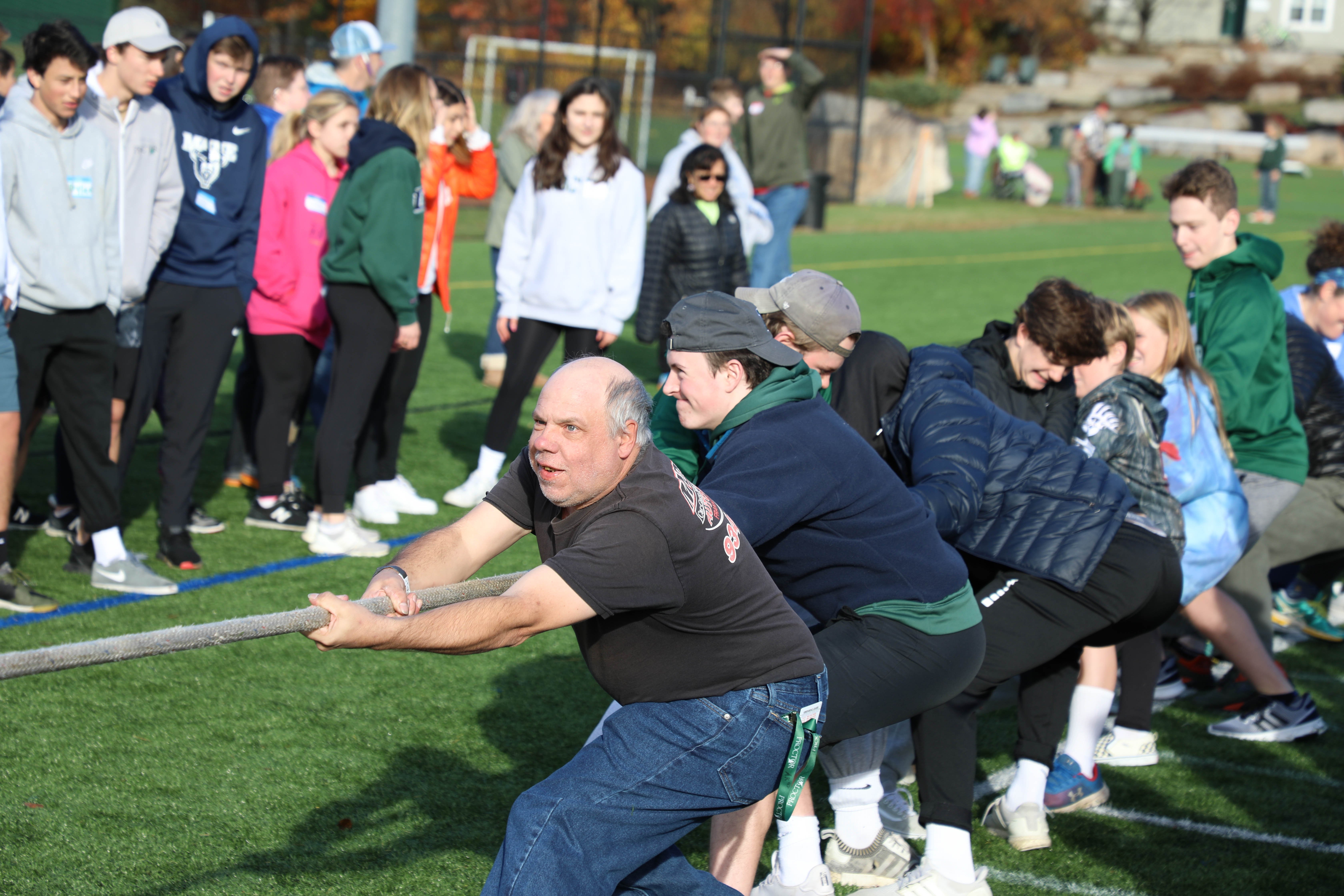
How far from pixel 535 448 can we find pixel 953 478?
1.48 m

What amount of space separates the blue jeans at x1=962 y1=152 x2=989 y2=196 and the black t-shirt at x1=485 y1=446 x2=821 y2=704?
31334mm

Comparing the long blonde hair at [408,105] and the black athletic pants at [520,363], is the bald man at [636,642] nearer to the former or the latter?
the long blonde hair at [408,105]

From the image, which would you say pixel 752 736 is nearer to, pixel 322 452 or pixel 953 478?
pixel 953 478

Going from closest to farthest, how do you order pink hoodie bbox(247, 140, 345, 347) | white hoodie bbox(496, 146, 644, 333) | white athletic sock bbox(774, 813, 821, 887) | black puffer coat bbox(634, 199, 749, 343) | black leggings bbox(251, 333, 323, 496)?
white athletic sock bbox(774, 813, 821, 887)
pink hoodie bbox(247, 140, 345, 347)
black leggings bbox(251, 333, 323, 496)
white hoodie bbox(496, 146, 644, 333)
black puffer coat bbox(634, 199, 749, 343)

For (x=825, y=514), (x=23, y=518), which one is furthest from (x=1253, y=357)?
(x=23, y=518)

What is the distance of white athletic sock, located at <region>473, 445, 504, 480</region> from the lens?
7.44 meters

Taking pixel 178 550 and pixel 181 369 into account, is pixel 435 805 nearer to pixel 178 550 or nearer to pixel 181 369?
pixel 178 550

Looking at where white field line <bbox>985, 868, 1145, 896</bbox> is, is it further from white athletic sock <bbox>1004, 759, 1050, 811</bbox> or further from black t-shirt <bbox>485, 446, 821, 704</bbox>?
black t-shirt <bbox>485, 446, 821, 704</bbox>

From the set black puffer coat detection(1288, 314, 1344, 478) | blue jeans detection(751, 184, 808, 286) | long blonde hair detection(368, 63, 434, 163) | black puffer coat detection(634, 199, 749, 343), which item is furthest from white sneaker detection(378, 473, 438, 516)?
blue jeans detection(751, 184, 808, 286)

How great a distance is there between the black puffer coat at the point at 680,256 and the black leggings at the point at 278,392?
8.96 ft

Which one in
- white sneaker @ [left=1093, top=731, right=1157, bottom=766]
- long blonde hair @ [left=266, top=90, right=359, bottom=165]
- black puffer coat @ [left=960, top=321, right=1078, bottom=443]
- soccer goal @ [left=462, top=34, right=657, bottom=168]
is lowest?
white sneaker @ [left=1093, top=731, right=1157, bottom=766]

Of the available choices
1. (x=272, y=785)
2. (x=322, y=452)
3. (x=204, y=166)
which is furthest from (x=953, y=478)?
(x=204, y=166)

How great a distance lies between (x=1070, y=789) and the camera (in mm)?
4629

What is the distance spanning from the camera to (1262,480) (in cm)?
577
